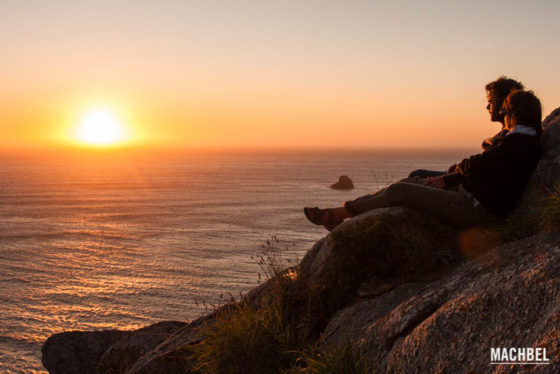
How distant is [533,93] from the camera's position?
20.3ft

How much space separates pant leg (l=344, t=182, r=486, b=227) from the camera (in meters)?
5.89

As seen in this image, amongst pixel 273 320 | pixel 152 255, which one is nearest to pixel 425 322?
pixel 273 320

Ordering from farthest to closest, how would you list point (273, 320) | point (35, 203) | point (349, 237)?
point (35, 203), point (349, 237), point (273, 320)

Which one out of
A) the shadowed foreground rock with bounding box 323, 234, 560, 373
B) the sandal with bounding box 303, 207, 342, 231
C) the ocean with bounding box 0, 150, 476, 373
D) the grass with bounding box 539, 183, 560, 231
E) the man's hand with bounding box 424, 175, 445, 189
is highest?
the man's hand with bounding box 424, 175, 445, 189

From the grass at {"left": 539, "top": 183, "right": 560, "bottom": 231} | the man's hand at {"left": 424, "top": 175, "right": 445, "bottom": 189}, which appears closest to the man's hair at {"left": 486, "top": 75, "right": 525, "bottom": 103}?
the man's hand at {"left": 424, "top": 175, "right": 445, "bottom": 189}

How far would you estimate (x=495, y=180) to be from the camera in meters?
5.91

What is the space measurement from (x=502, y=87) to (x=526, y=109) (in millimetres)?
746

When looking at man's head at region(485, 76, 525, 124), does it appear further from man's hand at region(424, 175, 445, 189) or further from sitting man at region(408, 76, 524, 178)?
man's hand at region(424, 175, 445, 189)

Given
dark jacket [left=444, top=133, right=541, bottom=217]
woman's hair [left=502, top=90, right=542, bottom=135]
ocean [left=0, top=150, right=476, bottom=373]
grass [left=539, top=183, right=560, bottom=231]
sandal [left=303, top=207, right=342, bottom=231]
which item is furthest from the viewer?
ocean [left=0, top=150, right=476, bottom=373]

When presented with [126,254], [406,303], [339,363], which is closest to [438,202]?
[406,303]

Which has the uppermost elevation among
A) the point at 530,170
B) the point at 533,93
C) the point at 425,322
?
the point at 533,93

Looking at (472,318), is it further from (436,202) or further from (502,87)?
(502,87)

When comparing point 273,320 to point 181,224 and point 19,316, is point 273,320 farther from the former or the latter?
point 181,224

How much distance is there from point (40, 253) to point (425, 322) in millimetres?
42737
